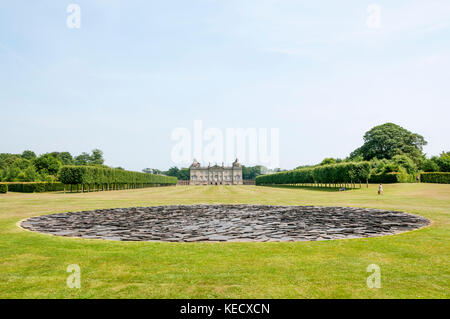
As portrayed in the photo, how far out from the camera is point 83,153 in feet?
489

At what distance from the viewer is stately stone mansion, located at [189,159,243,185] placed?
188250 millimetres

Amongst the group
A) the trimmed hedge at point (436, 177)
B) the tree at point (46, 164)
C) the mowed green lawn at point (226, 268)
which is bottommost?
the mowed green lawn at point (226, 268)

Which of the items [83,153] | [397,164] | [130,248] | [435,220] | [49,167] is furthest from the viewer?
[83,153]

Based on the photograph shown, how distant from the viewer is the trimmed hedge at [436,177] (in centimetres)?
6047

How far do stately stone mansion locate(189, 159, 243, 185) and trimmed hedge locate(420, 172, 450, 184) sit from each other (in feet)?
420

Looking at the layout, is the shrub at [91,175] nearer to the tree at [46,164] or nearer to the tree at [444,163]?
the tree at [46,164]

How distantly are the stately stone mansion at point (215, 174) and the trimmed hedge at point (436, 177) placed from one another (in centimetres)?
12791

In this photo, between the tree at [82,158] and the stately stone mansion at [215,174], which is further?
the stately stone mansion at [215,174]

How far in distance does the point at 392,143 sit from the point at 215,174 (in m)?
120

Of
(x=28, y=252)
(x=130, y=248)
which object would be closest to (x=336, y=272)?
(x=130, y=248)

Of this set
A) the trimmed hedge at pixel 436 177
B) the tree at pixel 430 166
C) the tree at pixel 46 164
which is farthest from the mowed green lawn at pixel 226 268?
the tree at pixel 46 164

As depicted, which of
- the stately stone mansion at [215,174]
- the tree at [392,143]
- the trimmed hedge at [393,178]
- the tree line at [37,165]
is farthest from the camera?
the stately stone mansion at [215,174]
